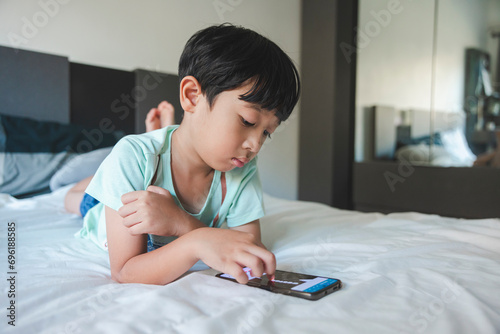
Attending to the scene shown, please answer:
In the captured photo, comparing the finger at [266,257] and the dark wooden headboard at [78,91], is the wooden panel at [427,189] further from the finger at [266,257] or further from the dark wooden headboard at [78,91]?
the finger at [266,257]

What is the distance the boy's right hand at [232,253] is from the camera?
0.59 meters

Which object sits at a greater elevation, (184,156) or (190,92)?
(190,92)

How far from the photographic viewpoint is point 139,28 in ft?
7.45

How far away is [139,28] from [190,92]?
5.52ft

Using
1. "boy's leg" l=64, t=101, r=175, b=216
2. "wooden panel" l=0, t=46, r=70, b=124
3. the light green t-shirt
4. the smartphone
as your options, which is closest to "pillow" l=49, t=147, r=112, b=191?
"boy's leg" l=64, t=101, r=175, b=216

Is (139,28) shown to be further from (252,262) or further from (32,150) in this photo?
(252,262)

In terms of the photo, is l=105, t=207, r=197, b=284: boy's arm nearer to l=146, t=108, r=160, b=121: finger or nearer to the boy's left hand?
the boy's left hand

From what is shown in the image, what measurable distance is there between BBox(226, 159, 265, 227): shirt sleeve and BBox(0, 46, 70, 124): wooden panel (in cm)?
139

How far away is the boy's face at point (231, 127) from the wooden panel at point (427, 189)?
190cm

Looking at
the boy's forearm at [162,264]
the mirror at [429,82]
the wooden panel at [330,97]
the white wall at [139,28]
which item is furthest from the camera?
the wooden panel at [330,97]

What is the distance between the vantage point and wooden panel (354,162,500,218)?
2156 millimetres

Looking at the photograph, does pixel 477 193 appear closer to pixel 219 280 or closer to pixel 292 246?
pixel 292 246

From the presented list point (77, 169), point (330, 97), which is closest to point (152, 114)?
point (77, 169)

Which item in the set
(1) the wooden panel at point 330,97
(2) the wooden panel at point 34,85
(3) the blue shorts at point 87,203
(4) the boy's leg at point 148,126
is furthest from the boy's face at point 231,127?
(1) the wooden panel at point 330,97
